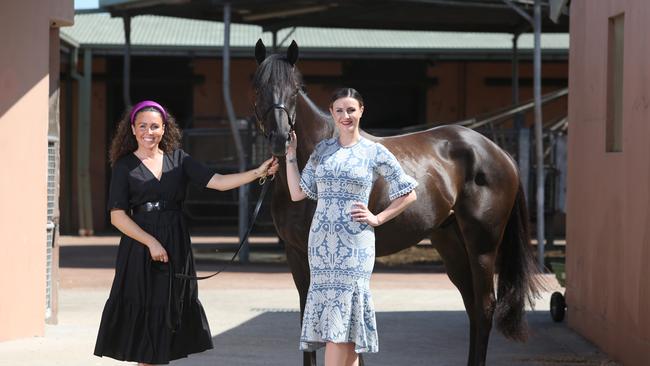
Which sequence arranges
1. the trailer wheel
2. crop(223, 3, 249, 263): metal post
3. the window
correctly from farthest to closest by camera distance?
1. crop(223, 3, 249, 263): metal post
2. the trailer wheel
3. the window

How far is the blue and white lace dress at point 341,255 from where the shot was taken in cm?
533

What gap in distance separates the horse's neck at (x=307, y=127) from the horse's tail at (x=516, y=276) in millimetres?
2035

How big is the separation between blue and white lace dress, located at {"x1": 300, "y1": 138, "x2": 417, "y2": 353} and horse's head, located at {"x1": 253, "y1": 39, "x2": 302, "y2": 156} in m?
0.52

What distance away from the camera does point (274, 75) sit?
19.9 feet

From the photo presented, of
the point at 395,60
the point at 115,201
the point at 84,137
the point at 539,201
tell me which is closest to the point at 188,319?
the point at 115,201

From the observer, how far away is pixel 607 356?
A: 26.2ft

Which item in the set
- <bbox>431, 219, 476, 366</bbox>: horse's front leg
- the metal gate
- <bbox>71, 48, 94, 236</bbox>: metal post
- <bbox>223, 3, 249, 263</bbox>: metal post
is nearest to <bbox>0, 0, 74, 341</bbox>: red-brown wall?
the metal gate

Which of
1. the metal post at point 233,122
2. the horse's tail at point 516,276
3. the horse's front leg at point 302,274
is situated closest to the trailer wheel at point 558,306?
the horse's tail at point 516,276

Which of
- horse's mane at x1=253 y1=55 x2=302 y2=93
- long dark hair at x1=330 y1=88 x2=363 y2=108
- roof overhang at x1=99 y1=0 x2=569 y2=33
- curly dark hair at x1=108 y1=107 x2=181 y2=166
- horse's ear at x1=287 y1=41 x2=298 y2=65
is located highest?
roof overhang at x1=99 y1=0 x2=569 y2=33

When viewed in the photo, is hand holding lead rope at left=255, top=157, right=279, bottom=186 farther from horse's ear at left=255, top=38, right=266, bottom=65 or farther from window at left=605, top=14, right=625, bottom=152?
window at left=605, top=14, right=625, bottom=152

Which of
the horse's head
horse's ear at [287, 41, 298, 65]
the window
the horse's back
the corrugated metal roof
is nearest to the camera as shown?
the horse's head

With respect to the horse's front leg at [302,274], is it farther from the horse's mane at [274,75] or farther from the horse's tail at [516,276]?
the horse's tail at [516,276]

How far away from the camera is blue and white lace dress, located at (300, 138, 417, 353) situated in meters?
5.33

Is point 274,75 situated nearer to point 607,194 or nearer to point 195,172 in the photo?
point 195,172
